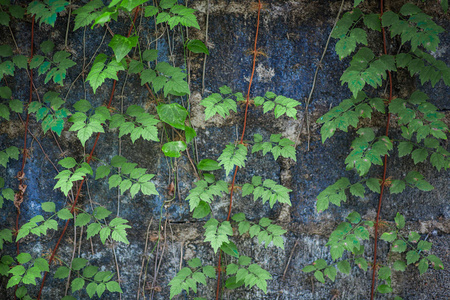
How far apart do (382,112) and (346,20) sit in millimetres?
524

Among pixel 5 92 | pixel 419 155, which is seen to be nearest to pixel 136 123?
pixel 5 92

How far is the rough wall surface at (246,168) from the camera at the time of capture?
1.89 meters

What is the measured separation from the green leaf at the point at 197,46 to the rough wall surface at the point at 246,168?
0.07 m

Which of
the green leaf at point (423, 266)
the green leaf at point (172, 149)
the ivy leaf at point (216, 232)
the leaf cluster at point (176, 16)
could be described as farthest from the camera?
the green leaf at point (423, 266)

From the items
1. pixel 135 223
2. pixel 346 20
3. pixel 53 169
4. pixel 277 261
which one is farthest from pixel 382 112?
pixel 53 169

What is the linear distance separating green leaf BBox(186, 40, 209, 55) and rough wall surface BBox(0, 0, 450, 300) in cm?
7

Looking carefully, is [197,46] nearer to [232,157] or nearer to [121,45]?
[121,45]

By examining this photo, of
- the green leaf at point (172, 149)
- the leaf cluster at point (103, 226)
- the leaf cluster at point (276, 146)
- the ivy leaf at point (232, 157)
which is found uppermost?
the leaf cluster at point (276, 146)

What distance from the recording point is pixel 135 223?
1.96 m

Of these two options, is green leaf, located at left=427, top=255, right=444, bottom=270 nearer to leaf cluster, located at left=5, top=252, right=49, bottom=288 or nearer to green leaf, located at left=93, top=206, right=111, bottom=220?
green leaf, located at left=93, top=206, right=111, bottom=220

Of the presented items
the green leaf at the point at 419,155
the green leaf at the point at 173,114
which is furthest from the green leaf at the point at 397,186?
the green leaf at the point at 173,114

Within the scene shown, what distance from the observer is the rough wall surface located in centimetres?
189

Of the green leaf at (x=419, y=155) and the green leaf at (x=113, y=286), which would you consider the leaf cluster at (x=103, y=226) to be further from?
the green leaf at (x=419, y=155)

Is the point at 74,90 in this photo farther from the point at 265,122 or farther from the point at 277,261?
the point at 277,261
